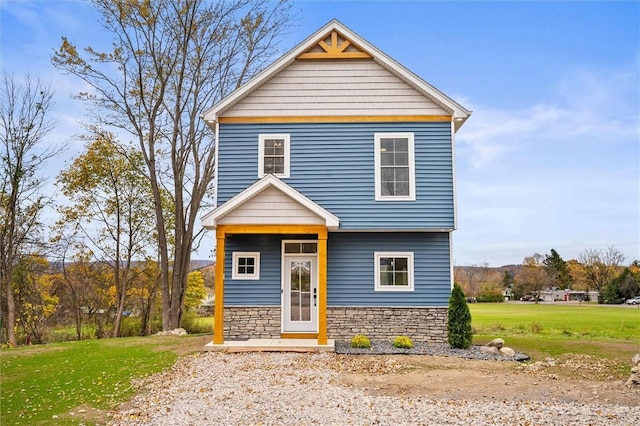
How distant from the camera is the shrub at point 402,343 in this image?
11125mm

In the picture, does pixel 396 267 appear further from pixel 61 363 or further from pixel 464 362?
pixel 61 363

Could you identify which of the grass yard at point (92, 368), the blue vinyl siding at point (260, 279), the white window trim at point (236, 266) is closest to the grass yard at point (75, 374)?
the grass yard at point (92, 368)

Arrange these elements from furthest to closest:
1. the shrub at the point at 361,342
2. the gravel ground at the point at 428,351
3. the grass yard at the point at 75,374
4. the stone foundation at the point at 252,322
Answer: the stone foundation at the point at 252,322, the shrub at the point at 361,342, the gravel ground at the point at 428,351, the grass yard at the point at 75,374

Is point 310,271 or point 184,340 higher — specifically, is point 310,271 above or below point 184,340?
above

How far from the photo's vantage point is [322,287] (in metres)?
11.3

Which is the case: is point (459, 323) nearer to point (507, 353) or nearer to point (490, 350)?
point (490, 350)

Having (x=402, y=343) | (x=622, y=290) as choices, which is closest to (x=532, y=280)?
(x=622, y=290)

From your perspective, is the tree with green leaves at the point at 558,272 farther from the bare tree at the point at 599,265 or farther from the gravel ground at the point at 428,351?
the gravel ground at the point at 428,351

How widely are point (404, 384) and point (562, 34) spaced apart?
36.5ft

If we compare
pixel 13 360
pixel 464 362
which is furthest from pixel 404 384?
pixel 13 360

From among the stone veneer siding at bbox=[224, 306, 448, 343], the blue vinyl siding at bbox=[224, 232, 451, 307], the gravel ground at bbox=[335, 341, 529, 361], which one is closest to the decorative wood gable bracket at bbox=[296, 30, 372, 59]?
the blue vinyl siding at bbox=[224, 232, 451, 307]

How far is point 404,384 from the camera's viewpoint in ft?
25.6

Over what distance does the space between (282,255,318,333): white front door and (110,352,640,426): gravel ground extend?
364 cm

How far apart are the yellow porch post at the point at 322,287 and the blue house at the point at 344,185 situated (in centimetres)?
37
